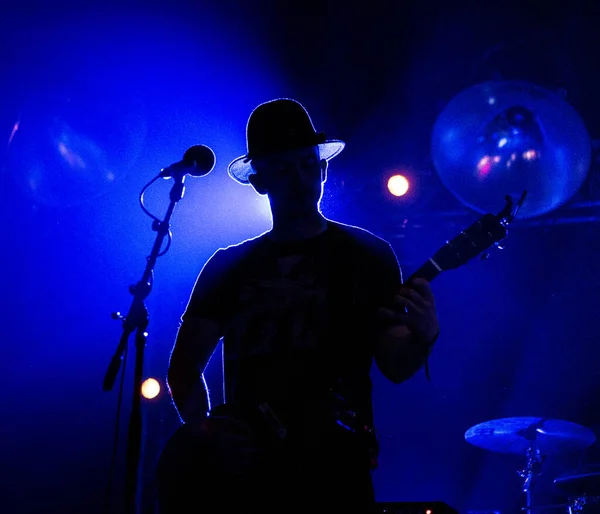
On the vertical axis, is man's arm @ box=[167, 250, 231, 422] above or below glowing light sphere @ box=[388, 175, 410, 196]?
below

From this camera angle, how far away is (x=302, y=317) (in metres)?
2.81

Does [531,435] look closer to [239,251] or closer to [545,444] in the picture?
[545,444]

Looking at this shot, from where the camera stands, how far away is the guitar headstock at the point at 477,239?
299 cm

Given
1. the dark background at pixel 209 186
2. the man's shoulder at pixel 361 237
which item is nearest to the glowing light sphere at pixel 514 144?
the dark background at pixel 209 186

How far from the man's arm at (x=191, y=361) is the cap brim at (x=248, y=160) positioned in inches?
34.4

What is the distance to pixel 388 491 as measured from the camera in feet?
23.1

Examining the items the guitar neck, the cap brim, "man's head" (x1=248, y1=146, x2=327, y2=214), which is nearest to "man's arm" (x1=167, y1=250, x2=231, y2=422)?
"man's head" (x1=248, y1=146, x2=327, y2=214)

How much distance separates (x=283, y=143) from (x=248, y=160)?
0.28 meters

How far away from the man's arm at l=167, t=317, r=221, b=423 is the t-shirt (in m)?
0.05

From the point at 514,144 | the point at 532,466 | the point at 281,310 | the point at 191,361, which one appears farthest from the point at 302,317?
the point at 532,466

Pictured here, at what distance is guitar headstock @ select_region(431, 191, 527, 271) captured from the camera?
A: 9.80 ft

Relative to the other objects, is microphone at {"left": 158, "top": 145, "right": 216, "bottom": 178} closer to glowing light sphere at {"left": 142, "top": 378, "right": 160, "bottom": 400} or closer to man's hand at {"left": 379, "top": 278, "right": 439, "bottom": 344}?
man's hand at {"left": 379, "top": 278, "right": 439, "bottom": 344}

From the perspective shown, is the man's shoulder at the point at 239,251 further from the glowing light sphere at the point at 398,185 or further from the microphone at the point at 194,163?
the glowing light sphere at the point at 398,185

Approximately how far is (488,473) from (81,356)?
14.0ft
